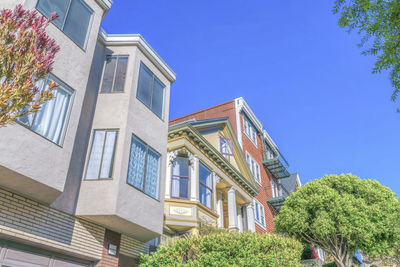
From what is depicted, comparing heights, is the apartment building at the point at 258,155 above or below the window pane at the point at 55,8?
above

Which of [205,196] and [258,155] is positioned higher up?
[258,155]

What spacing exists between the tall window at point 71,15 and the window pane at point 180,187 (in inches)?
334

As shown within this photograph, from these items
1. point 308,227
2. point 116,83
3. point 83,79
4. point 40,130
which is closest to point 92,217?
point 40,130

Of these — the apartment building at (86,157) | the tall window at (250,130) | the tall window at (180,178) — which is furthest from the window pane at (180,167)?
the tall window at (250,130)

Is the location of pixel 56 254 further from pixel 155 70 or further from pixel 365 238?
pixel 365 238

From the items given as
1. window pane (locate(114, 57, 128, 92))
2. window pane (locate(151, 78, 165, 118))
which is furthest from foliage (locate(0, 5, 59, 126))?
window pane (locate(151, 78, 165, 118))

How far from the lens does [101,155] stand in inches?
395

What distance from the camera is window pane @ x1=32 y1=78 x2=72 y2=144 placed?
8.02m

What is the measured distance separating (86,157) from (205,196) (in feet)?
29.6

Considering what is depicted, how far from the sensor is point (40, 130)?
26.0ft

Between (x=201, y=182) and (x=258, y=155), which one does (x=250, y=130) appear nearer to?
(x=258, y=155)

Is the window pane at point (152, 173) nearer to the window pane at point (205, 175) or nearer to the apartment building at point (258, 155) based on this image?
the window pane at point (205, 175)

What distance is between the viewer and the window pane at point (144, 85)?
12.0 meters

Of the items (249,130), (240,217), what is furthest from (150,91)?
(249,130)
